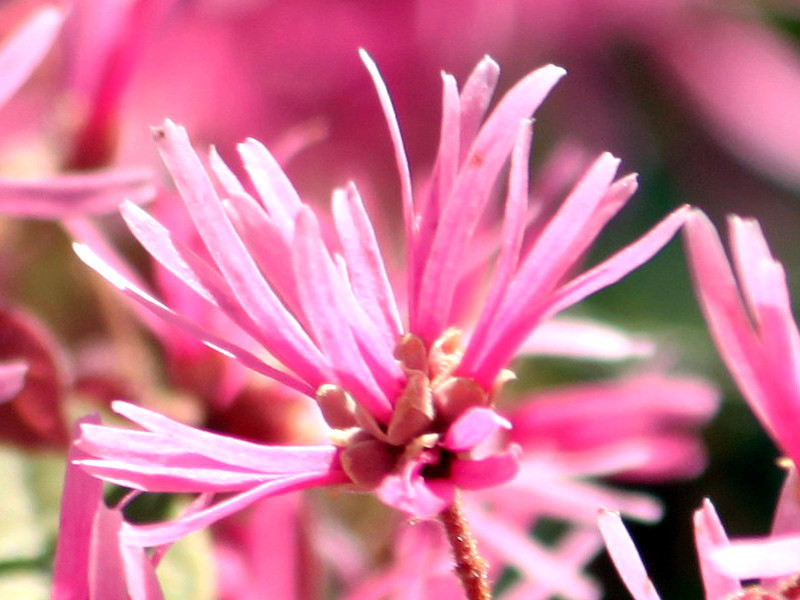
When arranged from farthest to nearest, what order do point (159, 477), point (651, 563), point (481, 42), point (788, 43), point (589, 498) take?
1. point (788, 43)
2. point (481, 42)
3. point (651, 563)
4. point (589, 498)
5. point (159, 477)

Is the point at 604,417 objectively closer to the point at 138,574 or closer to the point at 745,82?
the point at 138,574

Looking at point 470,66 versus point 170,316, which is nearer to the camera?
point 170,316

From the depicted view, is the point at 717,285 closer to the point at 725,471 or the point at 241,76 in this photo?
the point at 725,471

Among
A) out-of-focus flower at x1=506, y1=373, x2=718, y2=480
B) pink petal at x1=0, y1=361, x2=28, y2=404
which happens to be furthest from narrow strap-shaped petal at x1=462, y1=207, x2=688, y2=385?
out-of-focus flower at x1=506, y1=373, x2=718, y2=480

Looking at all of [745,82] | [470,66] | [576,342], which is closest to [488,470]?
Answer: [576,342]

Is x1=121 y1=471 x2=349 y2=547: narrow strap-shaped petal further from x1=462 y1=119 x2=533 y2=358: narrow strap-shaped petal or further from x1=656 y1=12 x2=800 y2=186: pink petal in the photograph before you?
x1=656 y1=12 x2=800 y2=186: pink petal

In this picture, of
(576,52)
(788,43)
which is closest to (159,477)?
(576,52)
